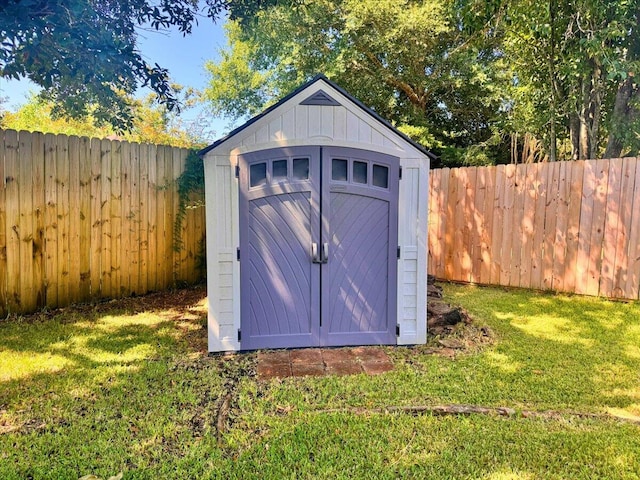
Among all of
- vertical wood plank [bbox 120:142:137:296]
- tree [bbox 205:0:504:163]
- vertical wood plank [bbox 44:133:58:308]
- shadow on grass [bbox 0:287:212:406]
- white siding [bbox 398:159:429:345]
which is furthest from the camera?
tree [bbox 205:0:504:163]

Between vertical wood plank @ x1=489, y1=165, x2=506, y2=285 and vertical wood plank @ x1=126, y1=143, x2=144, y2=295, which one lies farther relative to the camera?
vertical wood plank @ x1=489, y1=165, x2=506, y2=285

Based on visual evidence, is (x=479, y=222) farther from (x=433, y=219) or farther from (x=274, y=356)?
(x=274, y=356)

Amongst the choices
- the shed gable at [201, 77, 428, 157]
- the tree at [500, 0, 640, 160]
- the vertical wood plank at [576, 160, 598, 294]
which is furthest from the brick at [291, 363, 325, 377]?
the tree at [500, 0, 640, 160]

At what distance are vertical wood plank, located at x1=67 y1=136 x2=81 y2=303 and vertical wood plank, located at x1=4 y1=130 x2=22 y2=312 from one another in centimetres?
52

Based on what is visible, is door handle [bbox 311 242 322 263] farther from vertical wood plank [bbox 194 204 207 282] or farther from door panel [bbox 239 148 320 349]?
vertical wood plank [bbox 194 204 207 282]

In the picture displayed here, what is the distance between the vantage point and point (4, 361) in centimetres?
332

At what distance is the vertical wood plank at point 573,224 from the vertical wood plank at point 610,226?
0.31 m

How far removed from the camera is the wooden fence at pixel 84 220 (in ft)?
13.9

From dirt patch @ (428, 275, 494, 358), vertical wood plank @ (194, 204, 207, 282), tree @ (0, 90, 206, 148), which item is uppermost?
tree @ (0, 90, 206, 148)

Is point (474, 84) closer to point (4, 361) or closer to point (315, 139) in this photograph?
point (315, 139)

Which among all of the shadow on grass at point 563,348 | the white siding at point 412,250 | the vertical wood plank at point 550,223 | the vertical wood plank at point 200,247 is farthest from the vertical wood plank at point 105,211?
the vertical wood plank at point 550,223

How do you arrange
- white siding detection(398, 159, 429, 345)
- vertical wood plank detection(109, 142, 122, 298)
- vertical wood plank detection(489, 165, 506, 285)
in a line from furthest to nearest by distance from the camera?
vertical wood plank detection(489, 165, 506, 285), vertical wood plank detection(109, 142, 122, 298), white siding detection(398, 159, 429, 345)

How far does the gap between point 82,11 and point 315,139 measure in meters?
2.32

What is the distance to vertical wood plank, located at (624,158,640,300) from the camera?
5.13 meters
